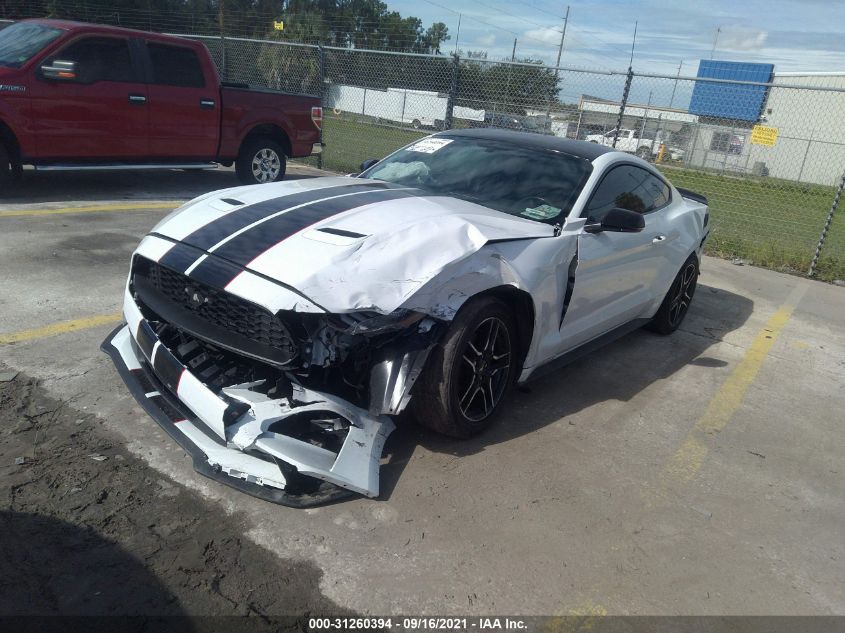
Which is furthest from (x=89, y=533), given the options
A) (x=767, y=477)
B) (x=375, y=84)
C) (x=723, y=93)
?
(x=723, y=93)

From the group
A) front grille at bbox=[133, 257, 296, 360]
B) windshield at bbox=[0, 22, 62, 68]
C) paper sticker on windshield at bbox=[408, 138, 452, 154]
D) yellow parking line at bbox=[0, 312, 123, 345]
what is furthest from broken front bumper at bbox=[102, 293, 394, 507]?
windshield at bbox=[0, 22, 62, 68]

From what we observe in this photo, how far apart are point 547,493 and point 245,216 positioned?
204 centimetres

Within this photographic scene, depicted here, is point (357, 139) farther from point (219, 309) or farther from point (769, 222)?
point (219, 309)

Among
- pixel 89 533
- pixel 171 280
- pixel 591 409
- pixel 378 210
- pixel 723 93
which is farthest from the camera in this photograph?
pixel 723 93

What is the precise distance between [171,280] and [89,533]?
4.04 ft

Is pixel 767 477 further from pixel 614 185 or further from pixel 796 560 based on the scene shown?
pixel 614 185

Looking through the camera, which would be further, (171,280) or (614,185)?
(614,185)

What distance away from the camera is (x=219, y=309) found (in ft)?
9.99

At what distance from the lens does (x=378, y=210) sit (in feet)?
11.6

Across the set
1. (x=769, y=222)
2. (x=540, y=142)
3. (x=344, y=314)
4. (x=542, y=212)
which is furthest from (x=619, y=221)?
(x=769, y=222)

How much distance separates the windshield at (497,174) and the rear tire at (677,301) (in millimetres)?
1766

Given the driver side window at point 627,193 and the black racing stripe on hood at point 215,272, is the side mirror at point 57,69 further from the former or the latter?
the driver side window at point 627,193

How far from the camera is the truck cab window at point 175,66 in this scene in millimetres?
8484

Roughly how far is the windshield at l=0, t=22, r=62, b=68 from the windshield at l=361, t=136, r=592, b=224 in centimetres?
508
